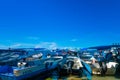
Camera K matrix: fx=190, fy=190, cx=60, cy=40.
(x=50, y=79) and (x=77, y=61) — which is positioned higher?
(x=77, y=61)

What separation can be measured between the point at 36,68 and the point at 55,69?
549cm

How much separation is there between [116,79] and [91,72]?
413cm

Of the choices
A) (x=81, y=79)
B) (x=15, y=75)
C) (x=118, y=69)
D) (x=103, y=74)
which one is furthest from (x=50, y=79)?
(x=118, y=69)

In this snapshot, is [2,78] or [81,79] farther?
[81,79]

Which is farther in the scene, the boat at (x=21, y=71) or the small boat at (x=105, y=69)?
the small boat at (x=105, y=69)

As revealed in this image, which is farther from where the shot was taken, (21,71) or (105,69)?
(105,69)

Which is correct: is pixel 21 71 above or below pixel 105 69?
above

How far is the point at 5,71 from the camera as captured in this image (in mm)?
21562

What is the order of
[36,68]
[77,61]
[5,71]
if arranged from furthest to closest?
[77,61] < [36,68] < [5,71]

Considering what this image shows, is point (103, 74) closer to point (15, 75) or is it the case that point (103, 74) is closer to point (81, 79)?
point (81, 79)

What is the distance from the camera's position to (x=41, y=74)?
2467 centimetres

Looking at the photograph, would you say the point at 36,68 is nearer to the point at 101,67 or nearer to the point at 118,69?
the point at 101,67

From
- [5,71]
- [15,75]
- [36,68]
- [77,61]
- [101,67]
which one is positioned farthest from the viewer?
[77,61]

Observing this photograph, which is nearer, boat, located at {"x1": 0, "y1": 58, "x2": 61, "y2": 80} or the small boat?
boat, located at {"x1": 0, "y1": 58, "x2": 61, "y2": 80}
